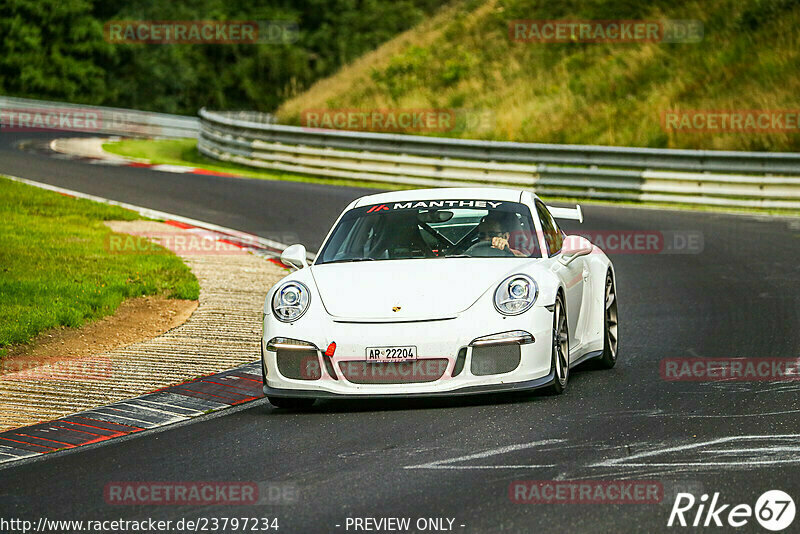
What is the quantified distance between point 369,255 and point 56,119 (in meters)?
36.8

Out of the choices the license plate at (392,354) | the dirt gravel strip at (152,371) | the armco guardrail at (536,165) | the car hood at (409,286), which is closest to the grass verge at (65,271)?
the dirt gravel strip at (152,371)

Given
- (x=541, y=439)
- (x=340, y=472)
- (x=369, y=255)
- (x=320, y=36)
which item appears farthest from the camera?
(x=320, y=36)

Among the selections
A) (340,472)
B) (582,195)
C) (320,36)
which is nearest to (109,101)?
(320,36)

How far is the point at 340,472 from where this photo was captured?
621 centimetres

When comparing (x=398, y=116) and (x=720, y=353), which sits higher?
(x=398, y=116)

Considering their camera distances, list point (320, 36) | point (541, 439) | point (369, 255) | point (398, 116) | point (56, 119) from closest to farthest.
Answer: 1. point (541, 439)
2. point (369, 255)
3. point (398, 116)
4. point (56, 119)
5. point (320, 36)

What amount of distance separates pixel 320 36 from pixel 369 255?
63599 millimetres

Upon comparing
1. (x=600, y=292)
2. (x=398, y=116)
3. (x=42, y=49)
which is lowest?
(x=600, y=292)

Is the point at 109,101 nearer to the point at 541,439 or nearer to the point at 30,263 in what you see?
the point at 30,263

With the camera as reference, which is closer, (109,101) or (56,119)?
(56,119)

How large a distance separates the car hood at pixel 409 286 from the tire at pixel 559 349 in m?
0.40

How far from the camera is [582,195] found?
77.2ft
